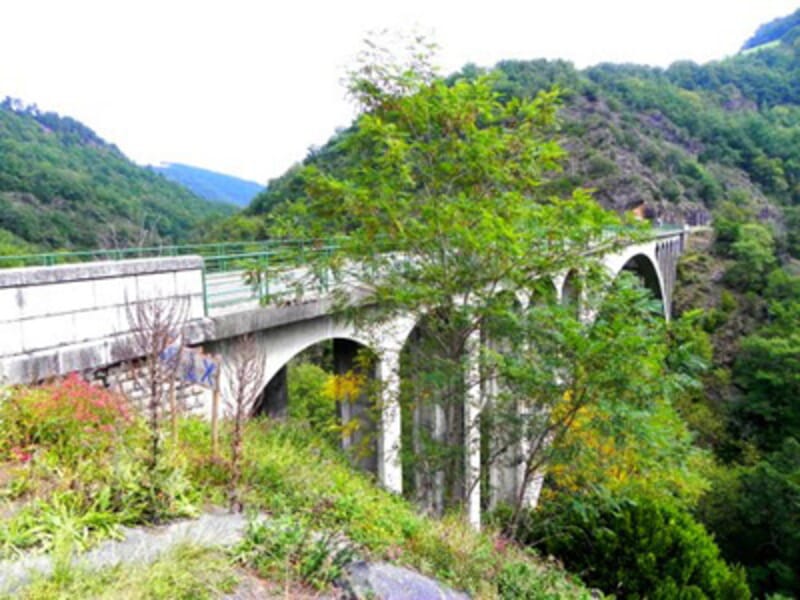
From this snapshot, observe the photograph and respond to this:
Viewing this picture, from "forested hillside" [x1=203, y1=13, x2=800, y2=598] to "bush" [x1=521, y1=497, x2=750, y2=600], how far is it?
30 mm

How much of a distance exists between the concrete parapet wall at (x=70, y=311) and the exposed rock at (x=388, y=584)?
11.5 ft

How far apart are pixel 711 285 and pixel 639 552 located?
38.7 meters

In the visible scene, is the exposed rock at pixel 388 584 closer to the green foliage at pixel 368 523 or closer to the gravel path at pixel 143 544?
the green foliage at pixel 368 523

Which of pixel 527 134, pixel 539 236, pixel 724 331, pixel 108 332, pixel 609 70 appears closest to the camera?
pixel 108 332

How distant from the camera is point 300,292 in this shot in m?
7.77

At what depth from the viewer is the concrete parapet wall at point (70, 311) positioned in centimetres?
539

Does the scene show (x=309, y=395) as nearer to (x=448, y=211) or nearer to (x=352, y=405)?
(x=352, y=405)

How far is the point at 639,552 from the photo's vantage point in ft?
30.5

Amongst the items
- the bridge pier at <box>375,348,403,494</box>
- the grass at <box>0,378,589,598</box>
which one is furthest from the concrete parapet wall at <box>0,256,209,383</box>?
the bridge pier at <box>375,348,403,494</box>

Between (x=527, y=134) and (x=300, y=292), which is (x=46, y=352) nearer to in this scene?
(x=300, y=292)

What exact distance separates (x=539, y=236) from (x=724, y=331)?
3626cm

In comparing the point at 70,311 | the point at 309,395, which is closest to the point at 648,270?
the point at 309,395

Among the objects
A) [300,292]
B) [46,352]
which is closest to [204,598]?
[46,352]

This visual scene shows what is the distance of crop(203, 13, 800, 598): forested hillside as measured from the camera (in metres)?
9.47
